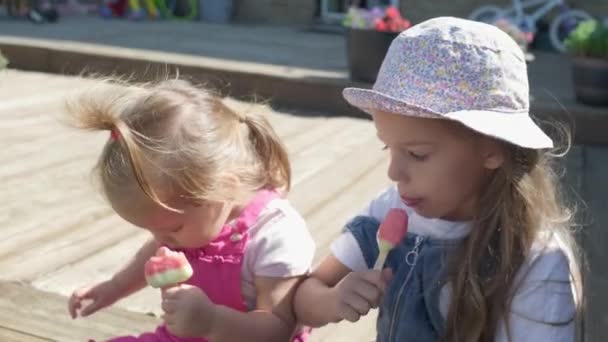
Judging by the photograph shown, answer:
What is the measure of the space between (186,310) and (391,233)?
381mm

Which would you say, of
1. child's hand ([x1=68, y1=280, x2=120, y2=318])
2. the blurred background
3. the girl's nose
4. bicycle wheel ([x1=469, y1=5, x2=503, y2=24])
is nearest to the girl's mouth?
the girl's nose

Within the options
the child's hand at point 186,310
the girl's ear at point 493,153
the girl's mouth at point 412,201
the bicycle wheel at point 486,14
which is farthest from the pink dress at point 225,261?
the bicycle wheel at point 486,14

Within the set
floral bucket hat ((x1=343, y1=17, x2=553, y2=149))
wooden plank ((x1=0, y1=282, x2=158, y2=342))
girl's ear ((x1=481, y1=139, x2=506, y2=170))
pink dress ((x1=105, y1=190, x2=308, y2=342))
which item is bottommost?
wooden plank ((x1=0, y1=282, x2=158, y2=342))

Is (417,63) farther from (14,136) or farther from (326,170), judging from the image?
(14,136)

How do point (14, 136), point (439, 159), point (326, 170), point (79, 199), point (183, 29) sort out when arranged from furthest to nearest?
point (183, 29) → point (14, 136) → point (326, 170) → point (79, 199) → point (439, 159)

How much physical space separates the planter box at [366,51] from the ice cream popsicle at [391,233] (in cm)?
334

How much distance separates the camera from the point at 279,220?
74.9 inches

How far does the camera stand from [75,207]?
10.9ft

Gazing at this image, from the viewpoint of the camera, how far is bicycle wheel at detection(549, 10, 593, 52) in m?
7.50

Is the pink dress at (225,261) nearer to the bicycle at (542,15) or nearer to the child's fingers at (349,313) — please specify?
the child's fingers at (349,313)

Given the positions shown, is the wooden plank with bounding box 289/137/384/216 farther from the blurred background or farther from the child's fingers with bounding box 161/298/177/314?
the child's fingers with bounding box 161/298/177/314

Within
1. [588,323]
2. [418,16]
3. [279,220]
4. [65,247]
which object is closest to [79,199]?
[65,247]

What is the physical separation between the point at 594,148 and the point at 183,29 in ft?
14.6

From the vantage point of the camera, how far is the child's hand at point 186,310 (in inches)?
67.2
